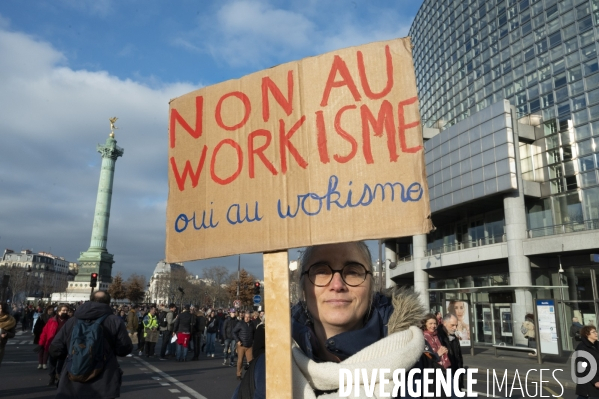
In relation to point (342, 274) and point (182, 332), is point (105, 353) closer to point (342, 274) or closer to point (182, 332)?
point (342, 274)

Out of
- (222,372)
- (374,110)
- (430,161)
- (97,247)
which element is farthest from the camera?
(97,247)

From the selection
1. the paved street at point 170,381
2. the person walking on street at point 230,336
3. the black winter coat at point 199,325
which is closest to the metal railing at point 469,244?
the paved street at point 170,381

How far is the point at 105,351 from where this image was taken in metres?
4.89

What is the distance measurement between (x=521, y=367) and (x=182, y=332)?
11694 mm

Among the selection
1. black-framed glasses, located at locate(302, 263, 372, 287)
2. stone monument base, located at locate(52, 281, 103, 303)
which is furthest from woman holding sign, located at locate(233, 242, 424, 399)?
stone monument base, located at locate(52, 281, 103, 303)

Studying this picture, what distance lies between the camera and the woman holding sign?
181 cm

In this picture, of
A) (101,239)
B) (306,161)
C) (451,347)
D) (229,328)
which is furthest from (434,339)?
(101,239)

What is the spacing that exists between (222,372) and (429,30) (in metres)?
53.0

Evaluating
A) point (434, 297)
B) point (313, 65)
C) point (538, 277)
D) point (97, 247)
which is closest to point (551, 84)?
point (538, 277)

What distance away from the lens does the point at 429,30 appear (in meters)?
57.1

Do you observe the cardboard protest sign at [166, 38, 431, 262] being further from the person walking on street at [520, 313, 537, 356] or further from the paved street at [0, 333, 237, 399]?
the person walking on street at [520, 313, 537, 356]

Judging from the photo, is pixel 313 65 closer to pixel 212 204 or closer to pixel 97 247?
pixel 212 204

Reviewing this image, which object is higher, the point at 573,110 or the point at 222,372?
the point at 573,110

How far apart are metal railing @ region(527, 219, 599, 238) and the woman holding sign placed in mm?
29717
